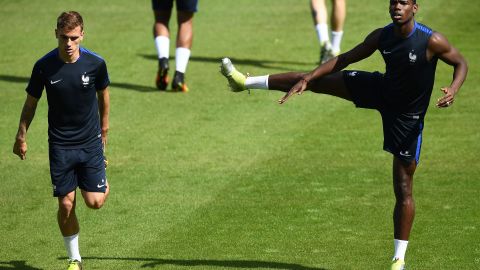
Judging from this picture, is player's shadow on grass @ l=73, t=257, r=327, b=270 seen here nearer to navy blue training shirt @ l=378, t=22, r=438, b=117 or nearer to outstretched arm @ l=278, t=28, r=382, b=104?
outstretched arm @ l=278, t=28, r=382, b=104

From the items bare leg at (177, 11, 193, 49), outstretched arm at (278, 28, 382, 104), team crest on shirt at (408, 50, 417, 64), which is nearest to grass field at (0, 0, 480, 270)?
bare leg at (177, 11, 193, 49)

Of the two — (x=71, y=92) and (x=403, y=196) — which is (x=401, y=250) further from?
(x=71, y=92)

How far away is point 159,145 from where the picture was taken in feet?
48.3

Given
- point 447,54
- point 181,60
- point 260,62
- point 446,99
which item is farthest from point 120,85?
point 446,99

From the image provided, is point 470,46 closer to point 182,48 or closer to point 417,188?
point 182,48

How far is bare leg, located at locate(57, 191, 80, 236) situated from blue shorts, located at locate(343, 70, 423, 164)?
266 centimetres

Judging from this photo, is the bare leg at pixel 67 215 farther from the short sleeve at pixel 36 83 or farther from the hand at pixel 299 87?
the hand at pixel 299 87

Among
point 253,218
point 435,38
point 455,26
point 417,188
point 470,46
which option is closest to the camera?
point 435,38

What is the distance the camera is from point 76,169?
33.1 feet

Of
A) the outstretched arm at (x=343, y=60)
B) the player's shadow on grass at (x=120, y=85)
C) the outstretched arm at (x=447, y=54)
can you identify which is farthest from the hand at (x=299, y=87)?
the player's shadow on grass at (x=120, y=85)

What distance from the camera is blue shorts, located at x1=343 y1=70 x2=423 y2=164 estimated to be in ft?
32.5

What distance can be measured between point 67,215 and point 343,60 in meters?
2.69

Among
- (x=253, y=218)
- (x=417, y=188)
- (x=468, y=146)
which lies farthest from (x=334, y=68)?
(x=468, y=146)

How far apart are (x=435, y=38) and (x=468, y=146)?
5.26 meters
